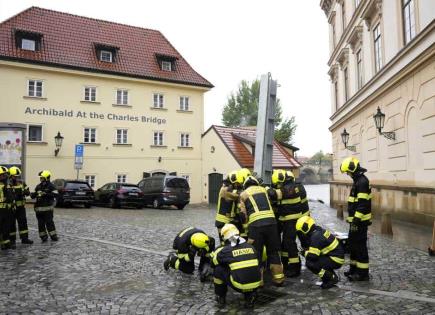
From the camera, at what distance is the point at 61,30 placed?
98.2ft

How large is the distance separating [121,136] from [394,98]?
1902cm

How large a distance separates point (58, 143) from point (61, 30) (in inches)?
368

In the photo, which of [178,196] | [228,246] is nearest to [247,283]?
[228,246]

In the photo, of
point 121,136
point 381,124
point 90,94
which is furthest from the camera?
point 121,136

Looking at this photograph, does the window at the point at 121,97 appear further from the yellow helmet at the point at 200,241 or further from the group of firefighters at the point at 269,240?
the yellow helmet at the point at 200,241

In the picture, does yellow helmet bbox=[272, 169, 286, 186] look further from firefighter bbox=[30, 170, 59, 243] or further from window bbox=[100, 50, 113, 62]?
window bbox=[100, 50, 113, 62]

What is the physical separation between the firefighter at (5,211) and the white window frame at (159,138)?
20761 millimetres

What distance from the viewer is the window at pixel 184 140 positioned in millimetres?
31578

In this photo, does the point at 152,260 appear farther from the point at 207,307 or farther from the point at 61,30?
the point at 61,30

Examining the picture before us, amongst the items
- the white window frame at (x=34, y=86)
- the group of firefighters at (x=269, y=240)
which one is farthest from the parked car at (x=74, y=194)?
the group of firefighters at (x=269, y=240)

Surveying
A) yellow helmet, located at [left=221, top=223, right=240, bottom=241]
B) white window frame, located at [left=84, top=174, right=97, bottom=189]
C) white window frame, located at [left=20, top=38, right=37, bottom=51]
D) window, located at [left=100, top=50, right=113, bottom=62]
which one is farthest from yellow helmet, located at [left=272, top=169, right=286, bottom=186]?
window, located at [left=100, top=50, right=113, bottom=62]

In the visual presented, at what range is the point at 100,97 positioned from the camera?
28562 millimetres

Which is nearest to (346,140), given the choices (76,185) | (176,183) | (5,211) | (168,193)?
(176,183)

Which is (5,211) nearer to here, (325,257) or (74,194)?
(325,257)
